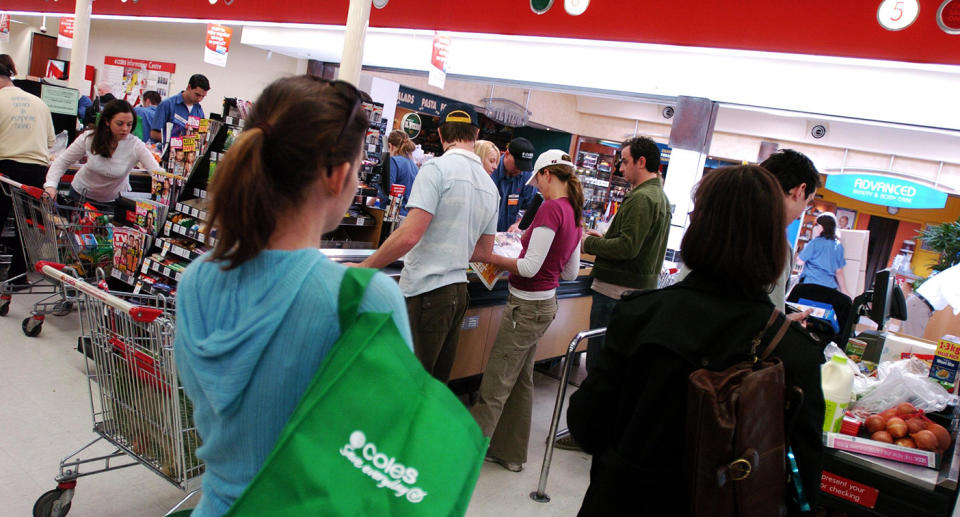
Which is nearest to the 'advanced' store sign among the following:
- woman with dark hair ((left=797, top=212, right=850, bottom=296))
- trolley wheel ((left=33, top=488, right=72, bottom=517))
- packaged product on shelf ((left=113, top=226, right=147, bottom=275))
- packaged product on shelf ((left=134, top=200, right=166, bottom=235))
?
woman with dark hair ((left=797, top=212, right=850, bottom=296))

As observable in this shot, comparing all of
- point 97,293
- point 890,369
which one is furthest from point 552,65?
point 97,293

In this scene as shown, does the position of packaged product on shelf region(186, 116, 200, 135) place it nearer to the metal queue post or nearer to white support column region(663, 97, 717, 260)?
the metal queue post

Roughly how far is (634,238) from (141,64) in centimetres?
1467

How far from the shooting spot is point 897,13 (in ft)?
18.6

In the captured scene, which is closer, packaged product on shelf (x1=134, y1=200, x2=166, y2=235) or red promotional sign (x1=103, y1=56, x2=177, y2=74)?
packaged product on shelf (x1=134, y1=200, x2=166, y2=235)

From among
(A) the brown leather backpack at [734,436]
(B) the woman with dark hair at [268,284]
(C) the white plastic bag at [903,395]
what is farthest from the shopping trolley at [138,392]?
(C) the white plastic bag at [903,395]

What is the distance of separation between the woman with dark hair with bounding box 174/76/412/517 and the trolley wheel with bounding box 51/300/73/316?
194 inches

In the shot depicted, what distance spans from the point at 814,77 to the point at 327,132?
258 inches

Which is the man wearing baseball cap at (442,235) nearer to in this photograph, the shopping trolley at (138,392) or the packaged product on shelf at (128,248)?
the shopping trolley at (138,392)

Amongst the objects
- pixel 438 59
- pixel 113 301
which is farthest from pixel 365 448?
pixel 438 59

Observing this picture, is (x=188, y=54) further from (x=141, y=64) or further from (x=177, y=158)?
(x=177, y=158)

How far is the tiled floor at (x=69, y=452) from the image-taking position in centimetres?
292

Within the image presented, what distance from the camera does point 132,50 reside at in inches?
609

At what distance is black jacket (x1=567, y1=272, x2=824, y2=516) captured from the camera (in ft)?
5.24
